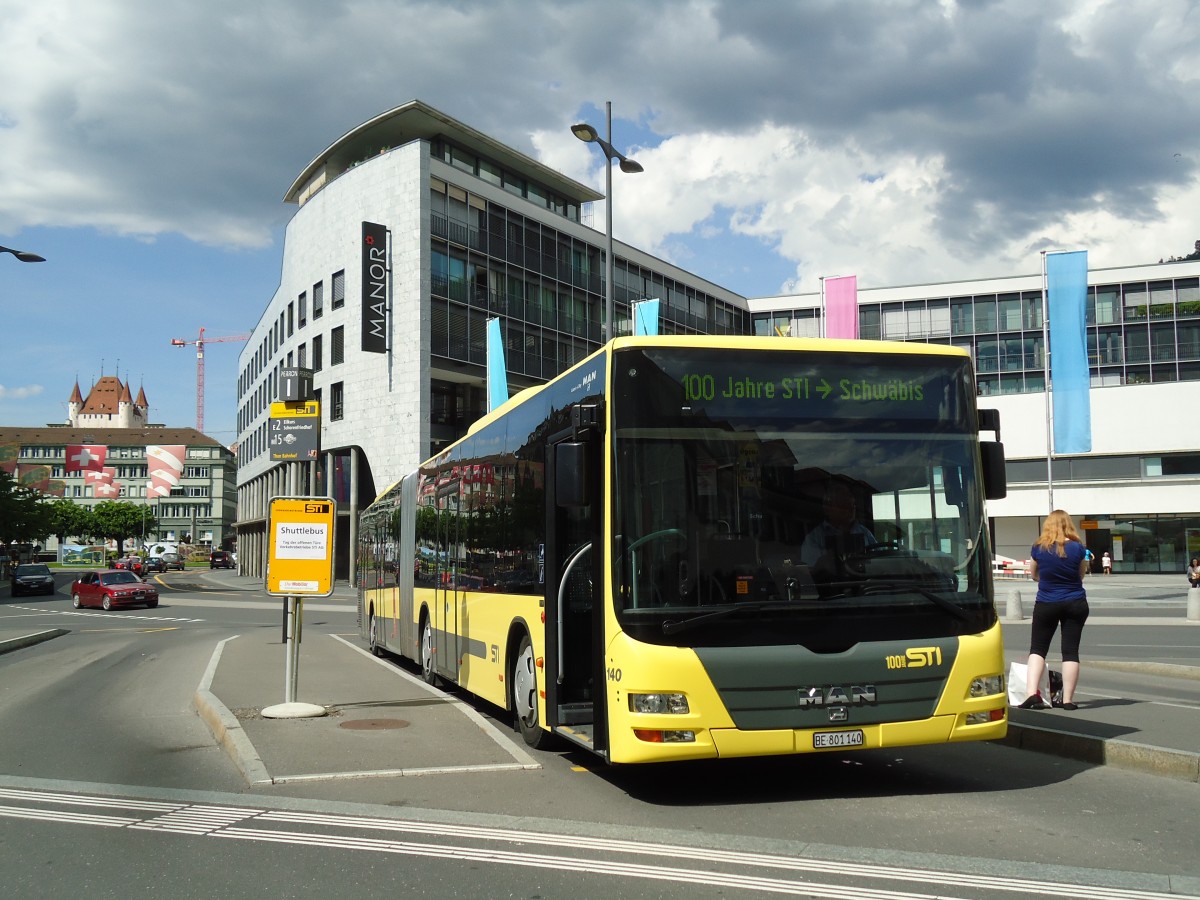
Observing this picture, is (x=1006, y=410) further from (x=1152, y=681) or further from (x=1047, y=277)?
(x=1152, y=681)

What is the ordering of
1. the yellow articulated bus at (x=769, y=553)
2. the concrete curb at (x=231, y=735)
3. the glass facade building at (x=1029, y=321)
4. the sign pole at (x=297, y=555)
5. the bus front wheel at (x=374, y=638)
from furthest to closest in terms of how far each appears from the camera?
1. the glass facade building at (x=1029, y=321)
2. the bus front wheel at (x=374, y=638)
3. the sign pole at (x=297, y=555)
4. the concrete curb at (x=231, y=735)
5. the yellow articulated bus at (x=769, y=553)

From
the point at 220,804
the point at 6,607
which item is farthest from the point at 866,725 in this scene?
the point at 6,607

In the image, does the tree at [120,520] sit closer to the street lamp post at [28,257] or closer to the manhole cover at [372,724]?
the street lamp post at [28,257]

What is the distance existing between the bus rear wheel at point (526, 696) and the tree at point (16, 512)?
6535 cm

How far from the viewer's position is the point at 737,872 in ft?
18.6

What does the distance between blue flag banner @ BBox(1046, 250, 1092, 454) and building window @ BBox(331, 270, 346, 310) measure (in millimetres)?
32178

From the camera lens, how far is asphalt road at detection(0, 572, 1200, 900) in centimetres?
550

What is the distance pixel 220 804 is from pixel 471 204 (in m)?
46.9

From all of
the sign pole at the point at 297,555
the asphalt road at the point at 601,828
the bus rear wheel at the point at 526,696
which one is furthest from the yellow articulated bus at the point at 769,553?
the sign pole at the point at 297,555

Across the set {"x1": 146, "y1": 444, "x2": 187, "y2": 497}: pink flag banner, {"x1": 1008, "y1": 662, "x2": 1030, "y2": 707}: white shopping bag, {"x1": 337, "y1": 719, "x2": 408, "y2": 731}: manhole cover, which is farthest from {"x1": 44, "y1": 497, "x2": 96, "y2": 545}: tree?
{"x1": 1008, "y1": 662, "x2": 1030, "y2": 707}: white shopping bag

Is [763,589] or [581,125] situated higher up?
[581,125]

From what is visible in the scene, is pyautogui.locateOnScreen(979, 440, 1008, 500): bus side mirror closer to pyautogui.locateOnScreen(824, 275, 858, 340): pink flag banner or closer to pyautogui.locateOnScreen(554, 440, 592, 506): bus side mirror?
pyautogui.locateOnScreen(554, 440, 592, 506): bus side mirror

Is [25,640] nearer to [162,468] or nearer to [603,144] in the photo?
[603,144]

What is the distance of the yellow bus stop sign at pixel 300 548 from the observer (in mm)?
11555
